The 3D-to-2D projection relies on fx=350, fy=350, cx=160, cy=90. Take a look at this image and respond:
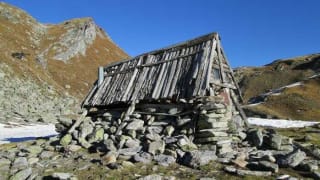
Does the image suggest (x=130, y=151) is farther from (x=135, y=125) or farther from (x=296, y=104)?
(x=296, y=104)

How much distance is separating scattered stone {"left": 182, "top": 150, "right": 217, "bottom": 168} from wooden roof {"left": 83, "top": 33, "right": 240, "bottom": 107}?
3.40 m

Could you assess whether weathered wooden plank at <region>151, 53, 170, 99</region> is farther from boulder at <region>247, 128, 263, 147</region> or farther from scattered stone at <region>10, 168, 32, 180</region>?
scattered stone at <region>10, 168, 32, 180</region>

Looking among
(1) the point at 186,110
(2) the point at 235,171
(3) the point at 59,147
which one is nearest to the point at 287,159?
(2) the point at 235,171

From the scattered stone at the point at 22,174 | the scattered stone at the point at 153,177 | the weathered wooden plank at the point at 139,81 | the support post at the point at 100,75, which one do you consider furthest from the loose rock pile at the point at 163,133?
the support post at the point at 100,75

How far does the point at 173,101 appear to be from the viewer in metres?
17.9

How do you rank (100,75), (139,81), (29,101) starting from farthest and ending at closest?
(29,101)
(100,75)
(139,81)

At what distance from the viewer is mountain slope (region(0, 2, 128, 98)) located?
65.3 meters

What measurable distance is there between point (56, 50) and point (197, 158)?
228 feet

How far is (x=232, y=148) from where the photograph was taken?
51.7 feet

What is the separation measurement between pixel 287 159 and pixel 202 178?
372 centimetres

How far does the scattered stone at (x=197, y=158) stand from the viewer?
42.0 ft

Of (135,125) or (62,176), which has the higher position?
(135,125)

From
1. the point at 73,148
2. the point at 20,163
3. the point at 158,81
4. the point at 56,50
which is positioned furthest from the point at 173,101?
the point at 56,50

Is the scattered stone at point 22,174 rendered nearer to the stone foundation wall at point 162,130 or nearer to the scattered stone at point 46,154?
the scattered stone at point 46,154
